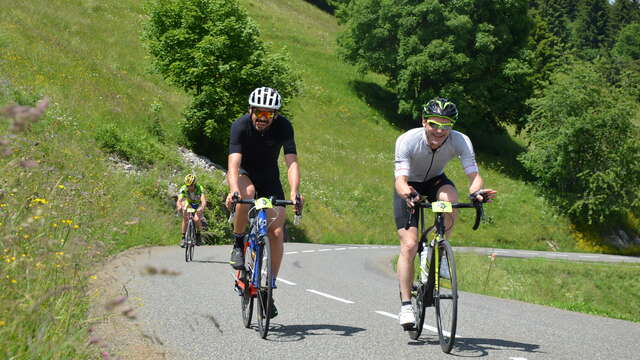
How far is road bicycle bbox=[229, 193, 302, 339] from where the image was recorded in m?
6.80

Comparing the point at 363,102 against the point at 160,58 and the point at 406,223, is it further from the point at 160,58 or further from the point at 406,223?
the point at 406,223

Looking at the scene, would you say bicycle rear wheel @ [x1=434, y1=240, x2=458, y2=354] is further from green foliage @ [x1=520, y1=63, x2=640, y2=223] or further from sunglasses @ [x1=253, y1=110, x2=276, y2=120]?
green foliage @ [x1=520, y1=63, x2=640, y2=223]

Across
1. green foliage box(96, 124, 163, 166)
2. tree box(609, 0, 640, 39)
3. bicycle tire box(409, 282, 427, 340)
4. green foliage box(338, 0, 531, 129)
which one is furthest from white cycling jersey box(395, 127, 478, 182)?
tree box(609, 0, 640, 39)

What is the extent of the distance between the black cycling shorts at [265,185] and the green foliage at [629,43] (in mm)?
120355

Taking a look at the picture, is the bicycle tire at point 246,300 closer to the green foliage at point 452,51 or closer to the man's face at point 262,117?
the man's face at point 262,117

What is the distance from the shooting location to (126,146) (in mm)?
25906

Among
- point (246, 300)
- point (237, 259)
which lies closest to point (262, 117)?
point (237, 259)

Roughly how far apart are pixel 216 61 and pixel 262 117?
2290cm

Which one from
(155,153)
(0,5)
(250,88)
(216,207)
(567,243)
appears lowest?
(567,243)

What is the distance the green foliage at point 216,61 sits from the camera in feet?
96.3

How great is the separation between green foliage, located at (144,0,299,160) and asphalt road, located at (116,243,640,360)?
17672mm

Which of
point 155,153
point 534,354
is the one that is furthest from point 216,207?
point 534,354

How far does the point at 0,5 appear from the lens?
3997cm

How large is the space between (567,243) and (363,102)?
21.0 metres
